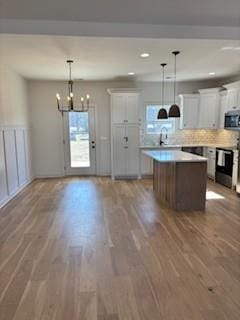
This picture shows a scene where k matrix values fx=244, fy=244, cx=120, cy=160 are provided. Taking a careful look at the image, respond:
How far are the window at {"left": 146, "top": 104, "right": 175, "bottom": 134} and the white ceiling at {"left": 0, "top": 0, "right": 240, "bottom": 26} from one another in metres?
4.12

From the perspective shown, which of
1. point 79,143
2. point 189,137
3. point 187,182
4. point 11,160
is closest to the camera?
point 187,182

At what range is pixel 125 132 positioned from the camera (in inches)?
277

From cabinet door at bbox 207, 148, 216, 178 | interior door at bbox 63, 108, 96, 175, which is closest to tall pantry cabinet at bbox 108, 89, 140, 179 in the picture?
interior door at bbox 63, 108, 96, 175

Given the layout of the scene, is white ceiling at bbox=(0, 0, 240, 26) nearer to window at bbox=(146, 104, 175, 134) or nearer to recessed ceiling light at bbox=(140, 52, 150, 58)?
recessed ceiling light at bbox=(140, 52, 150, 58)

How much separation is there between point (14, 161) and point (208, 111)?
541 cm

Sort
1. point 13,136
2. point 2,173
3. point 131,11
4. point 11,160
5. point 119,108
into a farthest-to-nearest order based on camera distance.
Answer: point 119,108 < point 13,136 < point 11,160 < point 2,173 < point 131,11

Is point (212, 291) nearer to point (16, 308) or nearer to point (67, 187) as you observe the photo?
point (16, 308)

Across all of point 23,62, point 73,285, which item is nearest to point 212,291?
point 73,285

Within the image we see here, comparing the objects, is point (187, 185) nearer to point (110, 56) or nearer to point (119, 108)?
point (110, 56)

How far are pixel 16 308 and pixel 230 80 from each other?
7242 millimetres

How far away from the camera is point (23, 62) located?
16.1ft

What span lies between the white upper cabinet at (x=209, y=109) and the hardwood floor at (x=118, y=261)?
2997 mm

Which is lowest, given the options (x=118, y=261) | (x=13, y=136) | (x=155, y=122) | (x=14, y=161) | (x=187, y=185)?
(x=118, y=261)

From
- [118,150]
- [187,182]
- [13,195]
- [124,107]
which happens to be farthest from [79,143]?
[187,182]
